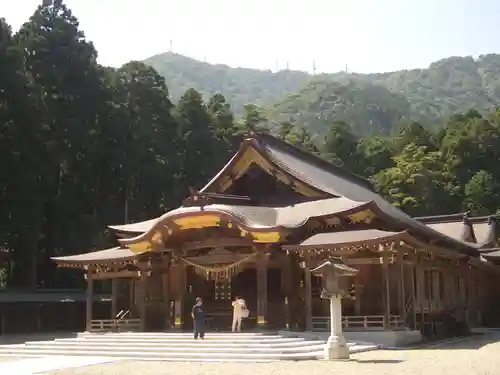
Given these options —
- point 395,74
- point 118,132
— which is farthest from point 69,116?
point 395,74

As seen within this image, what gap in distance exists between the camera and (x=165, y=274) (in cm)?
2131

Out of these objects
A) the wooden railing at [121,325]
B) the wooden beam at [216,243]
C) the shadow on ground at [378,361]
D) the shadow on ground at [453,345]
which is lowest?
the shadow on ground at [378,361]

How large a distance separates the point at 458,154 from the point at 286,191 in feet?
115

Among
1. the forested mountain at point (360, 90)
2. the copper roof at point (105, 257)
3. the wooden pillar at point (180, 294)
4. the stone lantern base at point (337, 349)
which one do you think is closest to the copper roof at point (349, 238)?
the stone lantern base at point (337, 349)

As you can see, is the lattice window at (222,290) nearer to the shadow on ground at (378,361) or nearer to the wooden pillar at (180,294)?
Result: the wooden pillar at (180,294)

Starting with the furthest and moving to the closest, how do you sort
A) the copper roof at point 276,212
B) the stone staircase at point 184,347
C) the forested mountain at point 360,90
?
the forested mountain at point 360,90 < the copper roof at point 276,212 < the stone staircase at point 184,347

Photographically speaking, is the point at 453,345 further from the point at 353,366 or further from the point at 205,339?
the point at 205,339

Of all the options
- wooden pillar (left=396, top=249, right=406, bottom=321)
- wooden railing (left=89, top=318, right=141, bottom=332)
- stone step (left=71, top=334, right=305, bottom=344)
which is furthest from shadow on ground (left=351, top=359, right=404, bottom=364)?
wooden railing (left=89, top=318, right=141, bottom=332)

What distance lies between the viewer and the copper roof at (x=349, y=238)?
16.6 meters

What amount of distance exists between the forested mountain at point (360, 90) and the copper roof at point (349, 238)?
79.9m

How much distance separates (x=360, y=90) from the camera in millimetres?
125000

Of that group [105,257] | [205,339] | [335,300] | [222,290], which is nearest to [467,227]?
[222,290]

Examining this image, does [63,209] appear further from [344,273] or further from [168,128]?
[344,273]

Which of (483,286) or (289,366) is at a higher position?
(483,286)
